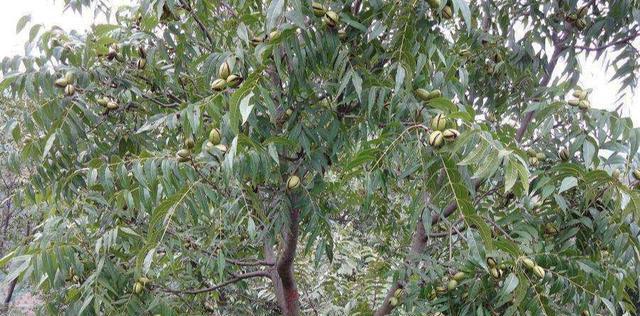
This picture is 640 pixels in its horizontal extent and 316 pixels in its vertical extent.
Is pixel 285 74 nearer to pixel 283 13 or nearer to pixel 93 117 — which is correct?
pixel 283 13

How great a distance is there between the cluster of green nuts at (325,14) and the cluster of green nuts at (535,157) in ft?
3.04

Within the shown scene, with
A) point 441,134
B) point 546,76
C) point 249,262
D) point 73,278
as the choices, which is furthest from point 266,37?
point 546,76

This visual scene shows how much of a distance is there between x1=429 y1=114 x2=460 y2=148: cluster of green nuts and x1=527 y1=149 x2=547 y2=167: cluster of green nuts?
66 centimetres

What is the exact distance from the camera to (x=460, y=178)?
147 centimetres

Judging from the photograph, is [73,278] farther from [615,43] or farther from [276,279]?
[615,43]

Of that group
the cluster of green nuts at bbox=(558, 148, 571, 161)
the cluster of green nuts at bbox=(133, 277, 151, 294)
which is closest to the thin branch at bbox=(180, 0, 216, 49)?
the cluster of green nuts at bbox=(133, 277, 151, 294)

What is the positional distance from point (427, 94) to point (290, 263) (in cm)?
110

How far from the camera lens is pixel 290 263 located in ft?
7.75

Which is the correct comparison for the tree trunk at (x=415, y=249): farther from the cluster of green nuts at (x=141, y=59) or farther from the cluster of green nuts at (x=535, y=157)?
the cluster of green nuts at (x=141, y=59)

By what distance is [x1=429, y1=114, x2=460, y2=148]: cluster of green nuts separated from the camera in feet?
4.55

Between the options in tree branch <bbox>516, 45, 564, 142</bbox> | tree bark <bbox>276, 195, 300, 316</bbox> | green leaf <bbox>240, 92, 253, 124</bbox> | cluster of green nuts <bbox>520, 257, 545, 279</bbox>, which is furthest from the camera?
tree branch <bbox>516, 45, 564, 142</bbox>

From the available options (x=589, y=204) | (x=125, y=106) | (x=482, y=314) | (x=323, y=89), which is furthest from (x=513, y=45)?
(x=125, y=106)

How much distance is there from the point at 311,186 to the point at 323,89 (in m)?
0.35

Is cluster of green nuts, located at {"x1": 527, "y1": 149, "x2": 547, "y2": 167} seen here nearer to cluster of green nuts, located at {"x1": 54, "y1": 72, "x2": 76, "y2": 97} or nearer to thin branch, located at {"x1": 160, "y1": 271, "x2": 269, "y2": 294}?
thin branch, located at {"x1": 160, "y1": 271, "x2": 269, "y2": 294}
